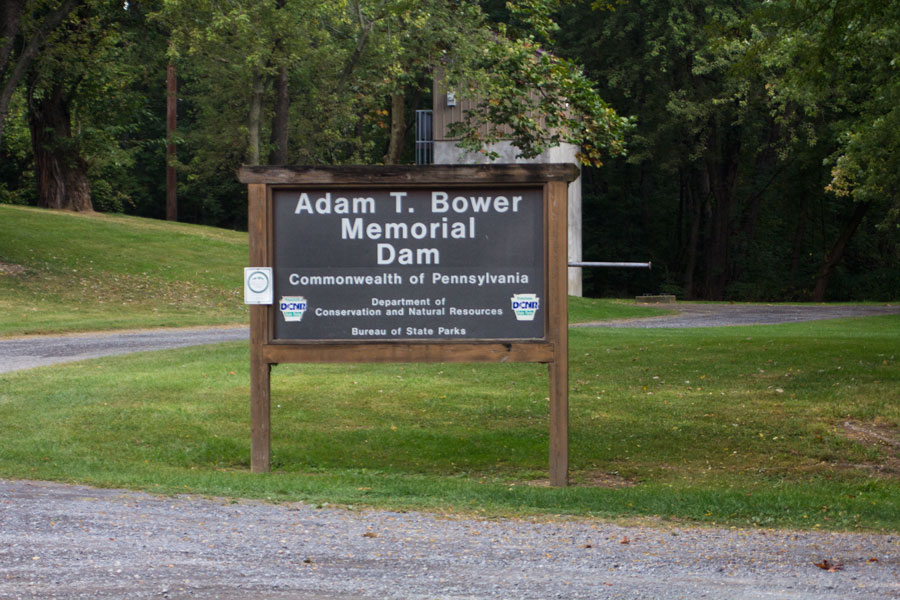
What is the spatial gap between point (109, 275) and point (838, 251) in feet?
99.1

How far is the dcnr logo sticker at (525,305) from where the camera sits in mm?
8469

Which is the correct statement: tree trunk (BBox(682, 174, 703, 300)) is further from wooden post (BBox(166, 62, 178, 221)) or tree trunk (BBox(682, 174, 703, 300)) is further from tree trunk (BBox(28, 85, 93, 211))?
tree trunk (BBox(28, 85, 93, 211))

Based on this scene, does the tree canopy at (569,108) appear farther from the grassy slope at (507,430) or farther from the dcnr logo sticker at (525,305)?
the dcnr logo sticker at (525,305)

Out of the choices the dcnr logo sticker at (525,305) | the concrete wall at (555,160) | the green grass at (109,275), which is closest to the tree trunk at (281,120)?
the green grass at (109,275)

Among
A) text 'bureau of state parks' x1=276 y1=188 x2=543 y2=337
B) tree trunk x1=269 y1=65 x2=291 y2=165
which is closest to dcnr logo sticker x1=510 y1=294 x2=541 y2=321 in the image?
text 'bureau of state parks' x1=276 y1=188 x2=543 y2=337

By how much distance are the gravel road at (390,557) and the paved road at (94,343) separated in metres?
9.82

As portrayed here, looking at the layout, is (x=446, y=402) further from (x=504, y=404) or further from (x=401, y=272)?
(x=401, y=272)

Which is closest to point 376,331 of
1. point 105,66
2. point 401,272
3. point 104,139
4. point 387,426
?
point 401,272

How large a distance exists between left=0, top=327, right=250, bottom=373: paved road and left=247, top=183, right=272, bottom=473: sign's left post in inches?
296

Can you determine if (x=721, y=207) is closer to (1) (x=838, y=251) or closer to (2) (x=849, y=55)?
(1) (x=838, y=251)

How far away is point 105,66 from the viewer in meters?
32.3

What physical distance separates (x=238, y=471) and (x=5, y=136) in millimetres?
45507

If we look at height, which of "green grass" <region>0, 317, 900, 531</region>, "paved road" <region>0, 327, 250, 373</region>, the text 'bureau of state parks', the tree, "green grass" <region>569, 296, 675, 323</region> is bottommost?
"green grass" <region>0, 317, 900, 531</region>

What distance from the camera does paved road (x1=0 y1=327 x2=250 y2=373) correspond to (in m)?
16.6
